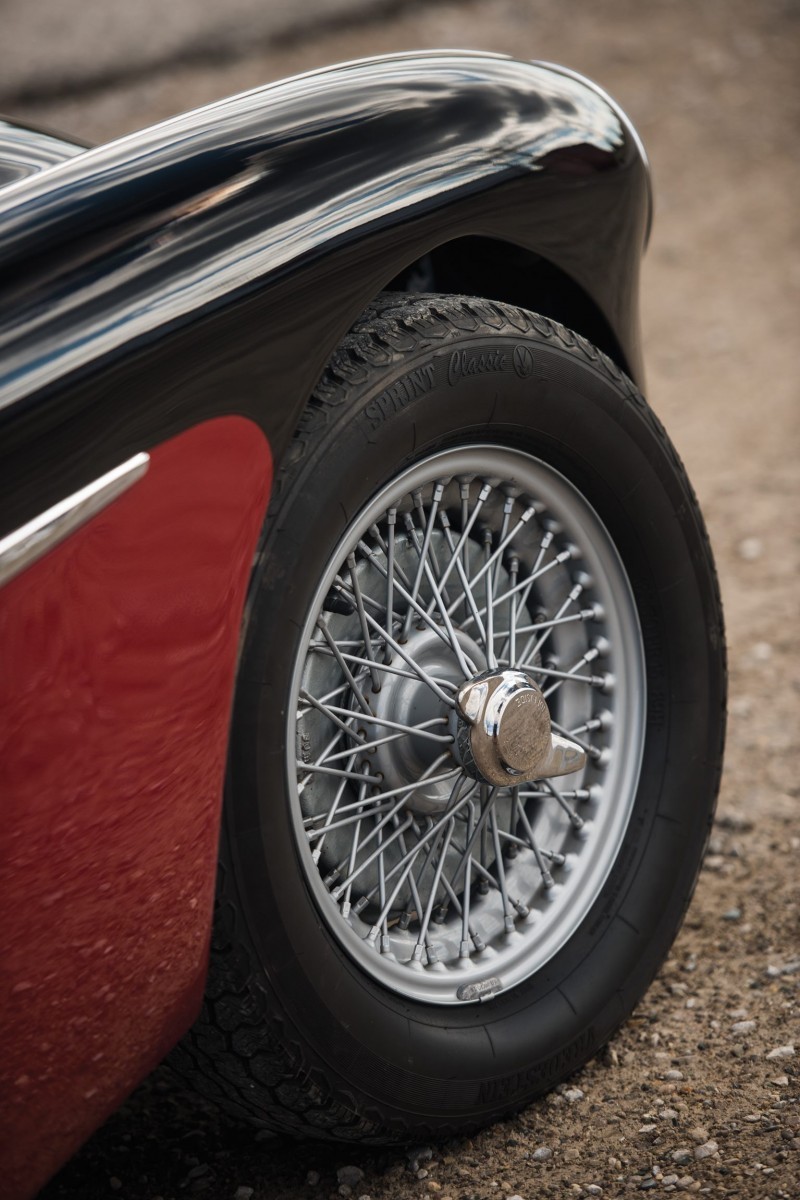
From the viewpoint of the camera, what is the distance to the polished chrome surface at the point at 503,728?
178 cm

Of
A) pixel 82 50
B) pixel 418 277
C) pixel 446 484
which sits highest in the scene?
pixel 82 50

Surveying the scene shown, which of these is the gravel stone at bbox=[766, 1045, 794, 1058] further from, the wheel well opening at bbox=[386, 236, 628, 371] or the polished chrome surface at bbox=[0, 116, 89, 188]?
the polished chrome surface at bbox=[0, 116, 89, 188]

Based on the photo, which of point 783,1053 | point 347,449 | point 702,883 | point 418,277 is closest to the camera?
point 347,449

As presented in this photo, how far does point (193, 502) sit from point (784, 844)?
6.43ft

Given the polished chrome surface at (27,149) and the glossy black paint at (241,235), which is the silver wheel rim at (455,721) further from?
the polished chrome surface at (27,149)

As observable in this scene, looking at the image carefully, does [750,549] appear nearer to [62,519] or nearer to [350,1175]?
[350,1175]

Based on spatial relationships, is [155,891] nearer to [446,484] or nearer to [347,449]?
[347,449]

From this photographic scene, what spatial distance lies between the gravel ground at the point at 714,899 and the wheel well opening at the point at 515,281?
1241 mm

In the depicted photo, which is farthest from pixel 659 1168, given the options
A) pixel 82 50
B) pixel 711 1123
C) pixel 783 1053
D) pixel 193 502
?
pixel 82 50

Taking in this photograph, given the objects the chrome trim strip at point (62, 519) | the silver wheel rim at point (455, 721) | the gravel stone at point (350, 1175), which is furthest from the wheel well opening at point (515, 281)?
the gravel stone at point (350, 1175)

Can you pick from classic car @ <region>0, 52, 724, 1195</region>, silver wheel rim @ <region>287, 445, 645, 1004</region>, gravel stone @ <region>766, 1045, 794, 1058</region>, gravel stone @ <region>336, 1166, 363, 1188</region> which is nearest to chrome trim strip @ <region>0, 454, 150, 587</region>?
classic car @ <region>0, 52, 724, 1195</region>

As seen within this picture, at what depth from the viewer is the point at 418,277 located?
89.9 inches

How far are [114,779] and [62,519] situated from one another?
31 cm

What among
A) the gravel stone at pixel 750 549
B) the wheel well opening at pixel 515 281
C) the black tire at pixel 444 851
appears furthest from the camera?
the gravel stone at pixel 750 549
